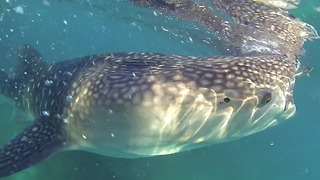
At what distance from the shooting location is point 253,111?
493 centimetres

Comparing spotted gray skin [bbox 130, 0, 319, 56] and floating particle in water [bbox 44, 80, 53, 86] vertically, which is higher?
floating particle in water [bbox 44, 80, 53, 86]

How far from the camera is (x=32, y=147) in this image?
558 cm

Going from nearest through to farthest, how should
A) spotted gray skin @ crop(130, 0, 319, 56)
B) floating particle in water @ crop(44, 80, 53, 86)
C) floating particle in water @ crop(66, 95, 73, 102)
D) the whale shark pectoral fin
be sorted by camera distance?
the whale shark pectoral fin
floating particle in water @ crop(66, 95, 73, 102)
floating particle in water @ crop(44, 80, 53, 86)
spotted gray skin @ crop(130, 0, 319, 56)

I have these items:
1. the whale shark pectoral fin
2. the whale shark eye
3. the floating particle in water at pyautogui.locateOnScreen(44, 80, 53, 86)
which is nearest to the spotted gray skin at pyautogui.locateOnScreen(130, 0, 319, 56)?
the floating particle in water at pyautogui.locateOnScreen(44, 80, 53, 86)

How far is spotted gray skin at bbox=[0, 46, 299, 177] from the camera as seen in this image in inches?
193

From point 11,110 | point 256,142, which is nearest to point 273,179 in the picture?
point 256,142

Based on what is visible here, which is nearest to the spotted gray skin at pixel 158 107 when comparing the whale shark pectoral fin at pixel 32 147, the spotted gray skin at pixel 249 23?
the whale shark pectoral fin at pixel 32 147

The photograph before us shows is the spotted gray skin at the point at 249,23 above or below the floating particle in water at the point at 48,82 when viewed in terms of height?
below

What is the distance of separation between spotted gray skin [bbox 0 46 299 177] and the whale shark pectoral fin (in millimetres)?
13

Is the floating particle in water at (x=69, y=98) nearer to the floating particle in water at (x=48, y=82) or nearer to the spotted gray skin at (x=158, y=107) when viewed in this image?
the spotted gray skin at (x=158, y=107)

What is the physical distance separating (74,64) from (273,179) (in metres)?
14.0

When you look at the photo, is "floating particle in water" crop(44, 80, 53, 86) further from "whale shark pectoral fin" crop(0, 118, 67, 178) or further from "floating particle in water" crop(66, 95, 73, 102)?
"floating particle in water" crop(66, 95, 73, 102)

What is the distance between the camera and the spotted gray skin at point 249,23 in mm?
10661

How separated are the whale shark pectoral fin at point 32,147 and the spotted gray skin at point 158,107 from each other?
1 centimetres
